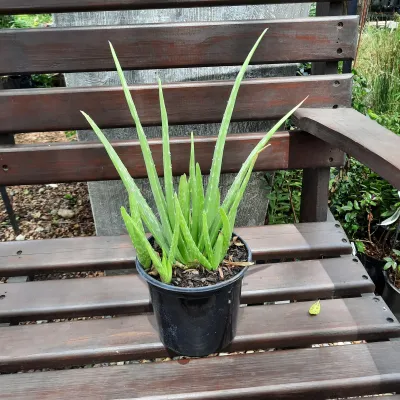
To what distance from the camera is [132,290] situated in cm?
119

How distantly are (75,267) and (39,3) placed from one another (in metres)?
0.74

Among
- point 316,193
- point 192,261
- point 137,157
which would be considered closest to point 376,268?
point 316,193

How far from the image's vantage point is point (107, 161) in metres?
1.38

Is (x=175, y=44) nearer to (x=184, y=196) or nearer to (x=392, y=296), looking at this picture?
(x=184, y=196)

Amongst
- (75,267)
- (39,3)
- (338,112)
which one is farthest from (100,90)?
(338,112)

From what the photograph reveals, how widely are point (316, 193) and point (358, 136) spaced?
0.43m

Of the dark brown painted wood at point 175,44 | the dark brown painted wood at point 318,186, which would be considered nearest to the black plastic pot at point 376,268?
the dark brown painted wood at point 318,186

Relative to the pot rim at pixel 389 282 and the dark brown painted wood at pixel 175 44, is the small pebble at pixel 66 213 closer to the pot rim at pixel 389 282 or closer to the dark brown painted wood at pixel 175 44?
the dark brown painted wood at pixel 175 44

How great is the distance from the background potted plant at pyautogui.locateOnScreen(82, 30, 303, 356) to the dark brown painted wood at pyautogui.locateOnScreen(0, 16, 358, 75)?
38 cm

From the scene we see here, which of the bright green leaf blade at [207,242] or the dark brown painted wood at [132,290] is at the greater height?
the bright green leaf blade at [207,242]

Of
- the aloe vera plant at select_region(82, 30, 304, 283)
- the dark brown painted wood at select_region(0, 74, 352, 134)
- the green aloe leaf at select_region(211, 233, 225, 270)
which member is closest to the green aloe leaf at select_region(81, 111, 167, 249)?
the aloe vera plant at select_region(82, 30, 304, 283)

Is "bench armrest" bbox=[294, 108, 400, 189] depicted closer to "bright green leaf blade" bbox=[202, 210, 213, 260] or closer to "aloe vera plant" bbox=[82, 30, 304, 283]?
"aloe vera plant" bbox=[82, 30, 304, 283]

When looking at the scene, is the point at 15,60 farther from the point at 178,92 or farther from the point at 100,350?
the point at 100,350

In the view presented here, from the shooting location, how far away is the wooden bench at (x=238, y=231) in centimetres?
97
